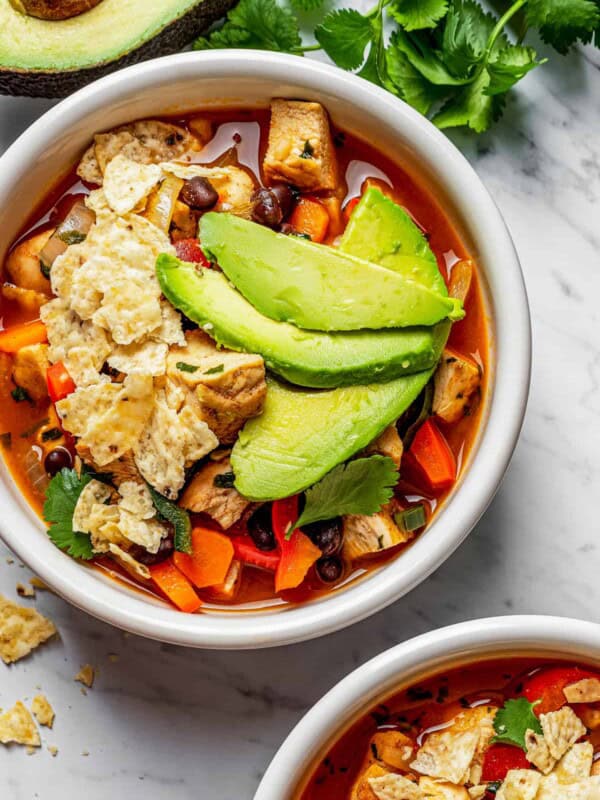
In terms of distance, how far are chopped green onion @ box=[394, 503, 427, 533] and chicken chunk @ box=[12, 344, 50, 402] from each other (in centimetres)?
93

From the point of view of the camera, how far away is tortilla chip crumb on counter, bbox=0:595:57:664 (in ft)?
10.4

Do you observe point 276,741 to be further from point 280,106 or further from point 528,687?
point 280,106

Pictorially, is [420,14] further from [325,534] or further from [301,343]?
[325,534]

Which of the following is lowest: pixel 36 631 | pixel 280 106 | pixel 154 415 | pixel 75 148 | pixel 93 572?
pixel 36 631

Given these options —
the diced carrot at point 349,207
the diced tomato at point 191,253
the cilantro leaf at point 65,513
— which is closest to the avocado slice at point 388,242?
the diced carrot at point 349,207

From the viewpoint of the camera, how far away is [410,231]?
271cm

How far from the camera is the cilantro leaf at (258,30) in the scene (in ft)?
9.86

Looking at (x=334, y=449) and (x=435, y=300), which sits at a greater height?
(x=435, y=300)

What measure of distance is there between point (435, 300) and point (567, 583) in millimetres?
1038

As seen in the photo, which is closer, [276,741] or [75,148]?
[75,148]

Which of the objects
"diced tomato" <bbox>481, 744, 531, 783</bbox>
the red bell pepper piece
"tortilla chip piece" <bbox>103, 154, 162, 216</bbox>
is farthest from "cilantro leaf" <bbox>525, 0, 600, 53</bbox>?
"diced tomato" <bbox>481, 744, 531, 783</bbox>

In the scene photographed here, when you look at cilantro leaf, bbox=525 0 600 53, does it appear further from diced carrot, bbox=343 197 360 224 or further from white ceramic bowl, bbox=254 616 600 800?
white ceramic bowl, bbox=254 616 600 800

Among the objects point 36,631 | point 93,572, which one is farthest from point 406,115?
point 36,631

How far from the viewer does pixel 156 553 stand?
9.03 feet
